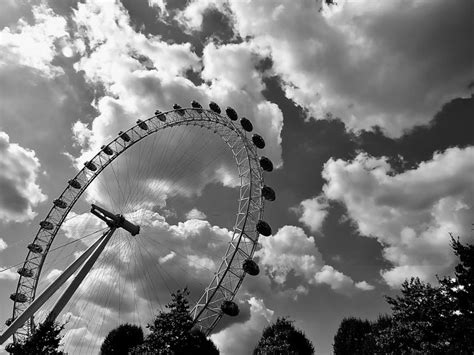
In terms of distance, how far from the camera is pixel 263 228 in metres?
43.8

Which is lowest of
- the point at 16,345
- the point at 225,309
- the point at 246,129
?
the point at 16,345

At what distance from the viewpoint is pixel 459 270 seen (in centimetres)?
4050

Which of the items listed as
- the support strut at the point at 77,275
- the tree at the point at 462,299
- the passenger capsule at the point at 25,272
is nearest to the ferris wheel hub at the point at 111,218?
the support strut at the point at 77,275

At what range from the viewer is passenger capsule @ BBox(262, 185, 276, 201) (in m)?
46.3

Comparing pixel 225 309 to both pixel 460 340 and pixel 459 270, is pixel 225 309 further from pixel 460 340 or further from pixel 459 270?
pixel 459 270

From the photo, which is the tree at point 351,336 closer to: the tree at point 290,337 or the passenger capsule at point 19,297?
the tree at point 290,337

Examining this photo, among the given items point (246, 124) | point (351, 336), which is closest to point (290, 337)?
point (351, 336)

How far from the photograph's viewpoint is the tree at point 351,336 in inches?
2674

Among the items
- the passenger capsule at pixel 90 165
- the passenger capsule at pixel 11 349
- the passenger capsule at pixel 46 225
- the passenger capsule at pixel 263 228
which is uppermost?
the passenger capsule at pixel 90 165

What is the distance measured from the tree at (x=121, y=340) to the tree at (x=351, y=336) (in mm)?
39009

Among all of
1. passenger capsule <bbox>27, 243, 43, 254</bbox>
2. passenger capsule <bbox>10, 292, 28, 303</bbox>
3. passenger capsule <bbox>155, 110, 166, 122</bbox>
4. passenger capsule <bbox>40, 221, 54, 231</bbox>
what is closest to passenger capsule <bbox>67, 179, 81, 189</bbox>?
passenger capsule <bbox>40, 221, 54, 231</bbox>

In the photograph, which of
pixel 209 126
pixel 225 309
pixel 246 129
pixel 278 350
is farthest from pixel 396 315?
pixel 209 126

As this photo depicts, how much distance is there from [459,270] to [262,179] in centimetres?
2559

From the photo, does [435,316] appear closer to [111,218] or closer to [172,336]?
[172,336]
